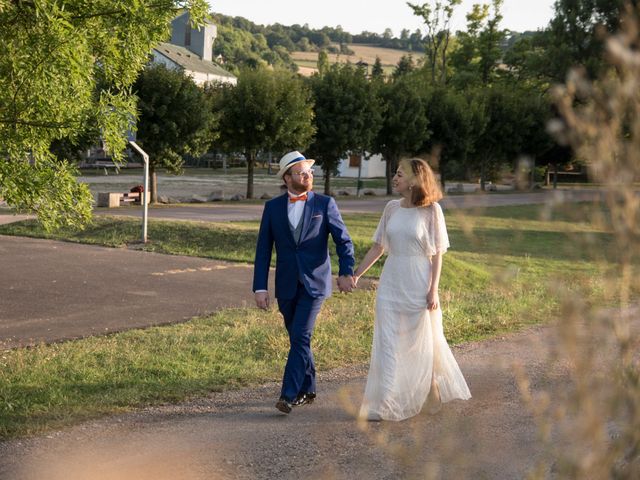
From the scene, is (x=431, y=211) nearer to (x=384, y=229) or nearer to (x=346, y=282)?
(x=384, y=229)

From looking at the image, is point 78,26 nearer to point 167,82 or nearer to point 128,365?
point 128,365

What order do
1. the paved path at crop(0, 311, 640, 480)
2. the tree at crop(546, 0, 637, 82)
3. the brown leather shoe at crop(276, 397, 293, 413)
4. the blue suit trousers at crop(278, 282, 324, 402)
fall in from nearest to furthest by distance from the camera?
the paved path at crop(0, 311, 640, 480) < the brown leather shoe at crop(276, 397, 293, 413) < the blue suit trousers at crop(278, 282, 324, 402) < the tree at crop(546, 0, 637, 82)

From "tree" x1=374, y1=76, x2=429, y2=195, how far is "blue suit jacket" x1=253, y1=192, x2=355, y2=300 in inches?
1556

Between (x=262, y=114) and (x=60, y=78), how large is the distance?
30.9 meters

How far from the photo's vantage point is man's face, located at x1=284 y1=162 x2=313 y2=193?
23.9 ft

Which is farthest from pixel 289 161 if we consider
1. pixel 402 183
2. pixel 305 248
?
pixel 402 183

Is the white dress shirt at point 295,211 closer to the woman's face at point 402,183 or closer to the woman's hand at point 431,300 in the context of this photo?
the woman's face at point 402,183

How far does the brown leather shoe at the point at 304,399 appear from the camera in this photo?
719 cm

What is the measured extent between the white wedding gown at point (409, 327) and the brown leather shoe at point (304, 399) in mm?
539

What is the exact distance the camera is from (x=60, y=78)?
8414mm

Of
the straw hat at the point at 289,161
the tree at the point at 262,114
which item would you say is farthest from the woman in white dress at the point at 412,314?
the tree at the point at 262,114

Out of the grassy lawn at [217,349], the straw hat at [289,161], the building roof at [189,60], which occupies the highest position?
the building roof at [189,60]

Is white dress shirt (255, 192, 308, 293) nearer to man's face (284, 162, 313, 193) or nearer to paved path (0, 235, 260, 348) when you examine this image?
man's face (284, 162, 313, 193)

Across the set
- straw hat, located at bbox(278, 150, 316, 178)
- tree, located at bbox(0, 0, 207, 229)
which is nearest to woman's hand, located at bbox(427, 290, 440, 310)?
straw hat, located at bbox(278, 150, 316, 178)
